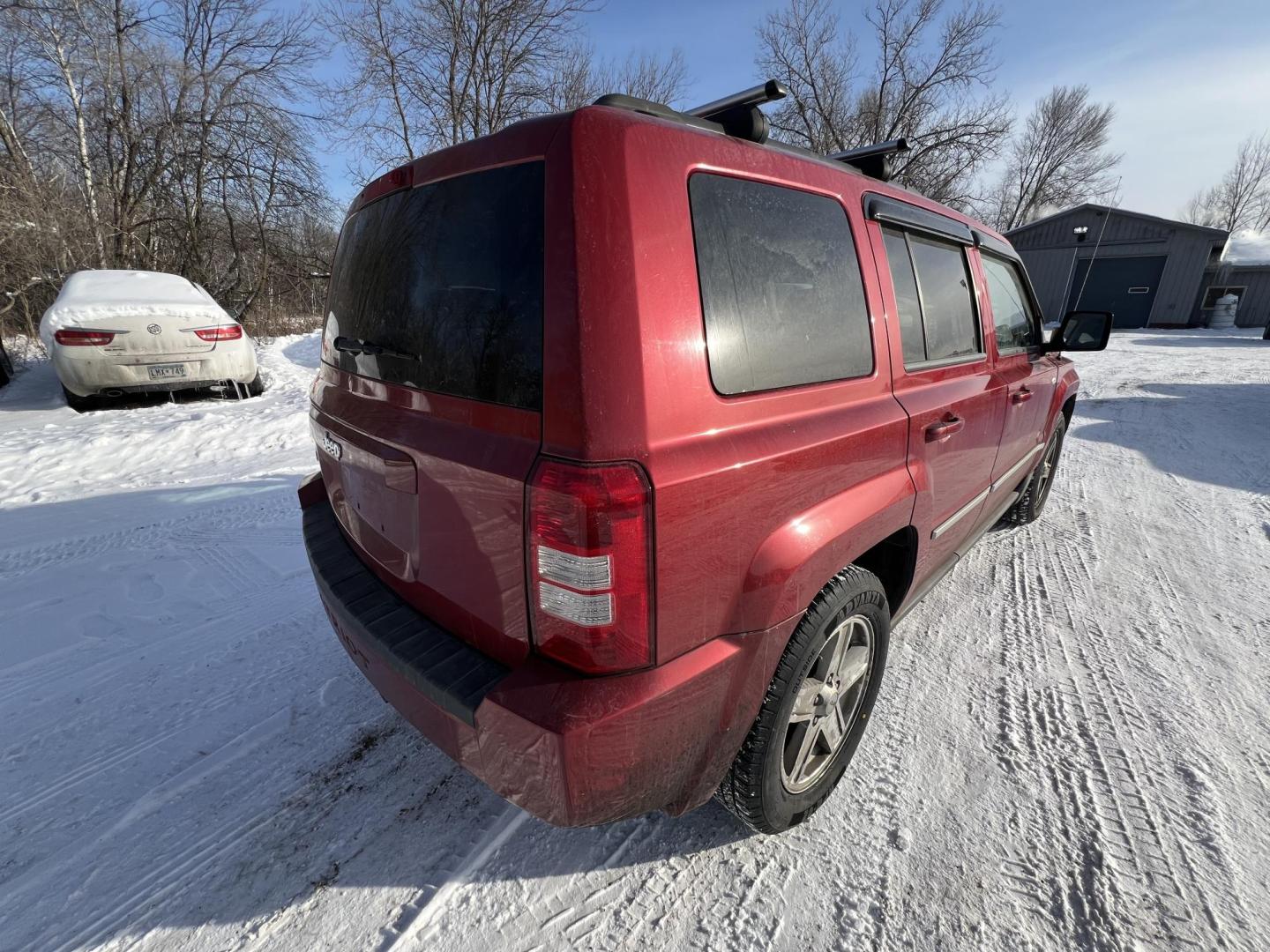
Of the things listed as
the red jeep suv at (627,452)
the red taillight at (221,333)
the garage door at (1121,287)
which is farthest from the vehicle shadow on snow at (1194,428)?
the garage door at (1121,287)

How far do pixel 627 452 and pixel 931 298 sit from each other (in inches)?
67.6

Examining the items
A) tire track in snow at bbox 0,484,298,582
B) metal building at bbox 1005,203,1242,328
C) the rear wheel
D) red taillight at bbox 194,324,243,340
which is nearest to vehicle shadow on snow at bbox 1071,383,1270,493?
the rear wheel

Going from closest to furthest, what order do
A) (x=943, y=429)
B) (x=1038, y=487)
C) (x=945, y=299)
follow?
(x=943, y=429) < (x=945, y=299) < (x=1038, y=487)

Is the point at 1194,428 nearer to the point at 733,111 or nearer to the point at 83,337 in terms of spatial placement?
the point at 733,111

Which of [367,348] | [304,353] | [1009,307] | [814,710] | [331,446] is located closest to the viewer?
[367,348]

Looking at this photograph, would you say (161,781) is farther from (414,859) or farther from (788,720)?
(788,720)

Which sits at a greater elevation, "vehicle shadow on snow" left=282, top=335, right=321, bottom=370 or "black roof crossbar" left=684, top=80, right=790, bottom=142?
"black roof crossbar" left=684, top=80, right=790, bottom=142

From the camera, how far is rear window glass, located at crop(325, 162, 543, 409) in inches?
49.5

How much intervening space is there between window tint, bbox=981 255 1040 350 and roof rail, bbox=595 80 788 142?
175 centimetres

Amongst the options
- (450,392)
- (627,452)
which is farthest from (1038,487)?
(450,392)

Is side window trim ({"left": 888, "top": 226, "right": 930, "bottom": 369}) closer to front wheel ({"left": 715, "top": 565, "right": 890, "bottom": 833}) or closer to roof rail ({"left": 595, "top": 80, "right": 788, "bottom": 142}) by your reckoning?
roof rail ({"left": 595, "top": 80, "right": 788, "bottom": 142})

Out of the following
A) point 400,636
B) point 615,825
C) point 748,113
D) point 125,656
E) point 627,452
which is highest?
point 748,113

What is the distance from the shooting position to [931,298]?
221 centimetres

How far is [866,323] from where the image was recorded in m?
→ 1.77
